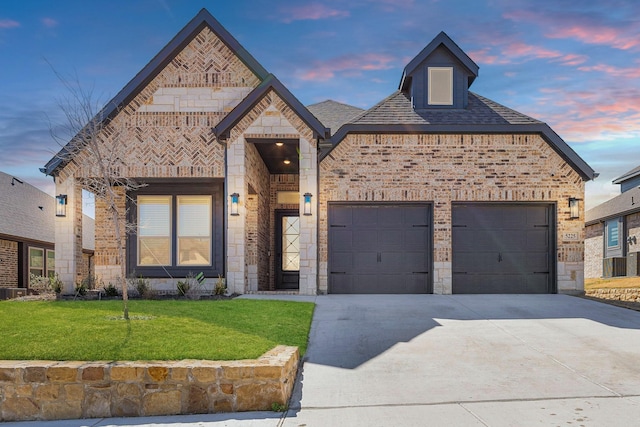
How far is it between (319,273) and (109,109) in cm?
711

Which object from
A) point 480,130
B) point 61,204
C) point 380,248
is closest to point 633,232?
point 480,130

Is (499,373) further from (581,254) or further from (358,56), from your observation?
(358,56)

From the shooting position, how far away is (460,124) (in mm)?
14367

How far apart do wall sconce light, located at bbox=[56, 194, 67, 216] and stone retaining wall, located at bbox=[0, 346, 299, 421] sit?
861 cm

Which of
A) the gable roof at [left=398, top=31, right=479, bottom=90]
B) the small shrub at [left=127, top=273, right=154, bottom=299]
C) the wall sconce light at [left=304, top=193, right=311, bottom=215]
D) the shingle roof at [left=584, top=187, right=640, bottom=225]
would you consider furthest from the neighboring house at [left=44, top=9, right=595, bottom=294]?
the shingle roof at [left=584, top=187, right=640, bottom=225]

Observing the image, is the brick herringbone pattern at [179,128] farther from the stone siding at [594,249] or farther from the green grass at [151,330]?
the stone siding at [594,249]

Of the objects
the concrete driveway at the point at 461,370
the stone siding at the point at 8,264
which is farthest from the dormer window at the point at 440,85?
the stone siding at the point at 8,264

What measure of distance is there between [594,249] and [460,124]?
20191mm

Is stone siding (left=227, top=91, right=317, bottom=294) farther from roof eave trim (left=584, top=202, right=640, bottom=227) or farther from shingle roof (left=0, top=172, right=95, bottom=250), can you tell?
roof eave trim (left=584, top=202, right=640, bottom=227)

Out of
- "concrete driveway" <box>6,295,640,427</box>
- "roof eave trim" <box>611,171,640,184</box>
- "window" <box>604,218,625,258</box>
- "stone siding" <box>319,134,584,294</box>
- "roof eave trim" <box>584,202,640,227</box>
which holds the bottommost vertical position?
"concrete driveway" <box>6,295,640,427</box>

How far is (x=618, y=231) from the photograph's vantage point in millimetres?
26672

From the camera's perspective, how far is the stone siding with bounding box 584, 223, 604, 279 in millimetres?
29109

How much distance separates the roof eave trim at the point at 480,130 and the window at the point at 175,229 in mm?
3571

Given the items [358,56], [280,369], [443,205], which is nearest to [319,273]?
[443,205]
